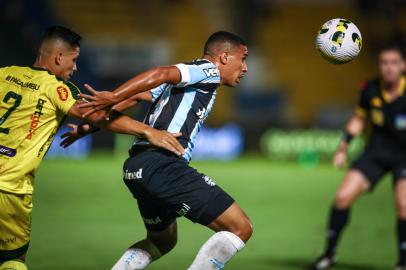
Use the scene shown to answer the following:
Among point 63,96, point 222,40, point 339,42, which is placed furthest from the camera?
point 339,42

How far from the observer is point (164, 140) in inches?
221

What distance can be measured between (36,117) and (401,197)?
148 inches

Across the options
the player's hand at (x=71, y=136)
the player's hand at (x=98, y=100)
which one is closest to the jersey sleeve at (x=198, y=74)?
the player's hand at (x=98, y=100)

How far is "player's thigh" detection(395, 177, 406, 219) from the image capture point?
7.79 meters

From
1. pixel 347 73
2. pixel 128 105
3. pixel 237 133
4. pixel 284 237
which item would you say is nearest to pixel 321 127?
pixel 237 133

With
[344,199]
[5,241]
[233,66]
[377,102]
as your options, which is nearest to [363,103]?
[377,102]

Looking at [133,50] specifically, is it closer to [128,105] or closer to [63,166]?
[63,166]

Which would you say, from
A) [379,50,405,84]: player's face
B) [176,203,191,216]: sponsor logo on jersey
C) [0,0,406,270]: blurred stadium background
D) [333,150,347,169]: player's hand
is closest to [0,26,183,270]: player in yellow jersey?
[176,203,191,216]: sponsor logo on jersey

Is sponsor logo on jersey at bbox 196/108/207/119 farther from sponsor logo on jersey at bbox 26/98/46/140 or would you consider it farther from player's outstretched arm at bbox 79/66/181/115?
sponsor logo on jersey at bbox 26/98/46/140

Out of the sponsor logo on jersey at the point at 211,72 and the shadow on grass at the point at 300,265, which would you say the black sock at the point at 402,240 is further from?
the sponsor logo on jersey at the point at 211,72

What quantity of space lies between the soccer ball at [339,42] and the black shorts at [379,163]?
77.9 inches

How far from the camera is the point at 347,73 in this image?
2692 cm

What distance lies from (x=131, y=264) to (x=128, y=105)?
120 centimetres

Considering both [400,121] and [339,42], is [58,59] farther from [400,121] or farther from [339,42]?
[400,121]
